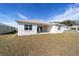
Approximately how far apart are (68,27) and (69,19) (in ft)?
0.83

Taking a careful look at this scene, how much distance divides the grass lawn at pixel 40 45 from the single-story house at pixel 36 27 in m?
0.16

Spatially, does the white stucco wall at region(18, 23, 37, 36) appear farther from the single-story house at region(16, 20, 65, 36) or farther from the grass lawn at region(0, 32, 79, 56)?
the grass lawn at region(0, 32, 79, 56)

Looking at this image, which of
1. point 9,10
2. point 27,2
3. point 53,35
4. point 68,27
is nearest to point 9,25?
point 9,10

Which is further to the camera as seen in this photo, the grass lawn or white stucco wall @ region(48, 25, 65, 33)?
white stucco wall @ region(48, 25, 65, 33)

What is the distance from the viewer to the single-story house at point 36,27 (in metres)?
7.20

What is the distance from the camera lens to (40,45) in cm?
714

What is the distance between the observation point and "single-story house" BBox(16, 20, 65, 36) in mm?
7203

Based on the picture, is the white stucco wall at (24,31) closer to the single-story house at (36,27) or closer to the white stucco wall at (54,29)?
the single-story house at (36,27)

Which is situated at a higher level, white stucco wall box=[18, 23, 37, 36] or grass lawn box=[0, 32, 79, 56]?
white stucco wall box=[18, 23, 37, 36]

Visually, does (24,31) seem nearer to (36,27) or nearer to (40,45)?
(36,27)

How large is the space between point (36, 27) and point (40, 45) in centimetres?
60

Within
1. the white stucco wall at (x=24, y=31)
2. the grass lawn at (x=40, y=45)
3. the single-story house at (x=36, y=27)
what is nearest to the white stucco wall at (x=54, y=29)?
the single-story house at (x=36, y=27)

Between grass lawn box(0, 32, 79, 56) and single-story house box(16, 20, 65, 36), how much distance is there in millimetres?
164

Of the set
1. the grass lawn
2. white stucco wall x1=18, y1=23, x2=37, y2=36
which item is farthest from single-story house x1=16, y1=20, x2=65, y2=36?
the grass lawn
